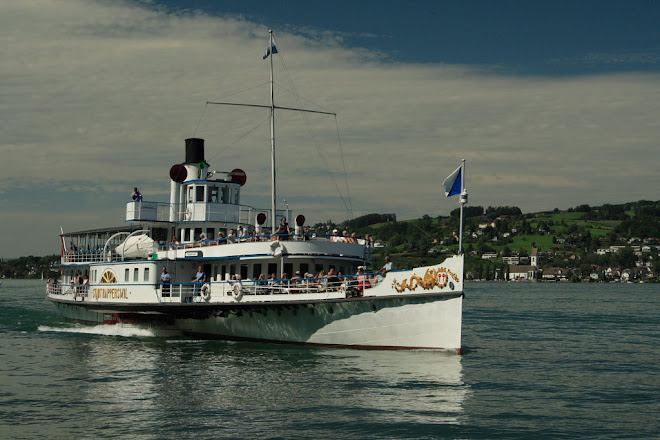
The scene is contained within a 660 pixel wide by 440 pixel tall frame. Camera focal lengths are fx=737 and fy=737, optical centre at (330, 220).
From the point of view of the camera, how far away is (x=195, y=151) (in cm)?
3700

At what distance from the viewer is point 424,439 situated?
640 inches

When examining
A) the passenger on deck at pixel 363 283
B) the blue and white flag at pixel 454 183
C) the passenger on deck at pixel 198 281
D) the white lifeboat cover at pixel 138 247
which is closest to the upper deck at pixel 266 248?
the white lifeboat cover at pixel 138 247

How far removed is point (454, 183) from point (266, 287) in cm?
831

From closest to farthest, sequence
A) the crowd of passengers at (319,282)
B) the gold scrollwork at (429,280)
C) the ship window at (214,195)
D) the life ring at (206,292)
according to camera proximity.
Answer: the gold scrollwork at (429,280) → the crowd of passengers at (319,282) → the life ring at (206,292) → the ship window at (214,195)

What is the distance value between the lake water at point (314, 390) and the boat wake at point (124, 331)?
4.8 inches

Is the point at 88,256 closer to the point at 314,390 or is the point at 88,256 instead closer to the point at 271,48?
the point at 271,48

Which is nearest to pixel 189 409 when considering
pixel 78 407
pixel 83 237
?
pixel 78 407

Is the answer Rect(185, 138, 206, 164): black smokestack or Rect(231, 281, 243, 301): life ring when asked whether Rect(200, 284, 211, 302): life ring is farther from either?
Rect(185, 138, 206, 164): black smokestack

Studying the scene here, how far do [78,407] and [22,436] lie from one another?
2.83m

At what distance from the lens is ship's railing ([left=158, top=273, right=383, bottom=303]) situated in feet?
87.0

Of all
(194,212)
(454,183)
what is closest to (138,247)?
(194,212)

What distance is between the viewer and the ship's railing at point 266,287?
26.5 m

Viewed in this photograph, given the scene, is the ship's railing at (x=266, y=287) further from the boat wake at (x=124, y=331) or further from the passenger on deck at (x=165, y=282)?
the boat wake at (x=124, y=331)

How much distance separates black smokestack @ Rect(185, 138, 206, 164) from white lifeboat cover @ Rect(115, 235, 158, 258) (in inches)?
191
